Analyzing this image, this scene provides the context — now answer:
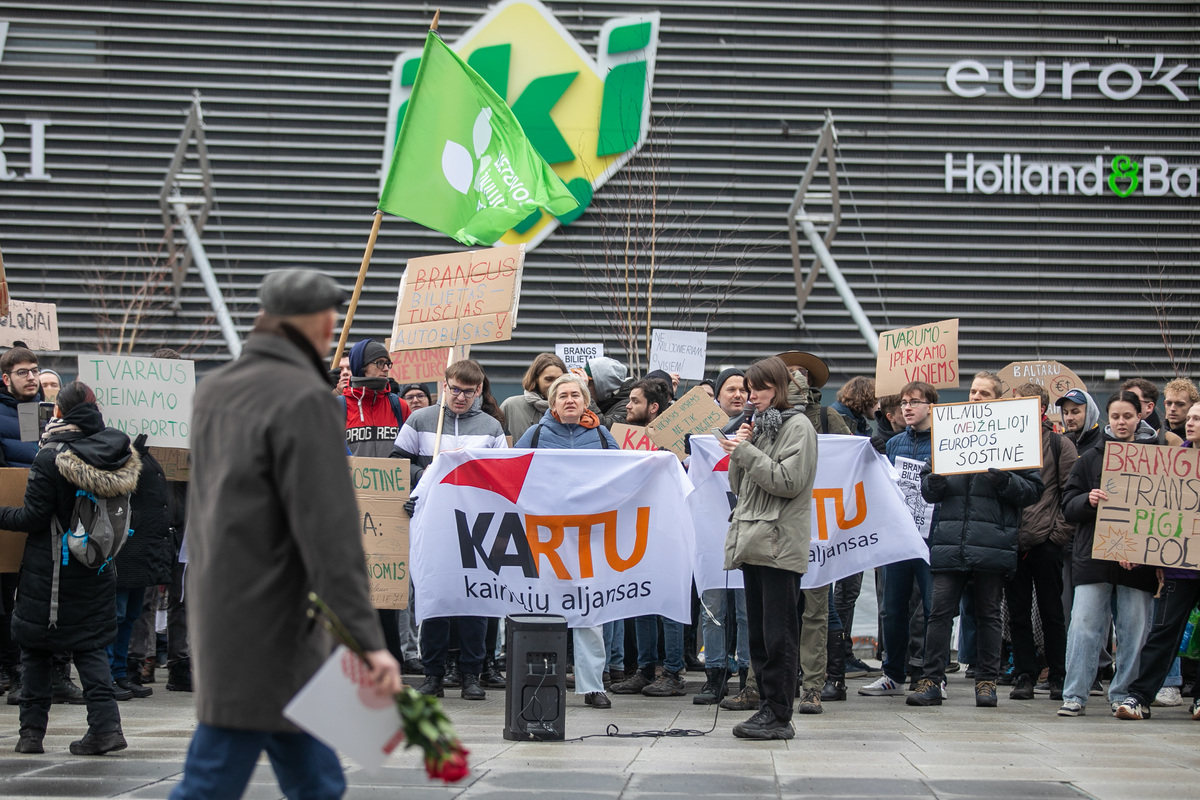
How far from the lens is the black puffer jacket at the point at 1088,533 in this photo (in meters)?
7.88

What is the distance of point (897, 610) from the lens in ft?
28.3

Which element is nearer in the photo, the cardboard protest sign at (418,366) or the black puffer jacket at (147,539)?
the black puffer jacket at (147,539)

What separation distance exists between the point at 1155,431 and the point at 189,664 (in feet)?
23.3

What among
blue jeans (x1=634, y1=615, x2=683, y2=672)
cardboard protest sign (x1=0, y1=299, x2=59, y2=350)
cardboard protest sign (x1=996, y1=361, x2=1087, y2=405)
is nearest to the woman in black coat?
blue jeans (x1=634, y1=615, x2=683, y2=672)

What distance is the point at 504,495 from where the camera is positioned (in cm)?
774

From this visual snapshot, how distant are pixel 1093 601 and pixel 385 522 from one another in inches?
184

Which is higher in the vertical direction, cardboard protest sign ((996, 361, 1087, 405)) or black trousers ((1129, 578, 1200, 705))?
cardboard protest sign ((996, 361, 1087, 405))

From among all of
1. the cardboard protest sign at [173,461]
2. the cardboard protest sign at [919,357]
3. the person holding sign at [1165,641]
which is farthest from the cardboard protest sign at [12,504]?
the person holding sign at [1165,641]

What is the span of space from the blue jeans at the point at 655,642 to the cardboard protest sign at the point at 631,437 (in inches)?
51.2

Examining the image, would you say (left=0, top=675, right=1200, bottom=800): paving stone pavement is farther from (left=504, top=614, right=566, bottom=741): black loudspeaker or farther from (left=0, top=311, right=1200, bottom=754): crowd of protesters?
(left=0, top=311, right=1200, bottom=754): crowd of protesters

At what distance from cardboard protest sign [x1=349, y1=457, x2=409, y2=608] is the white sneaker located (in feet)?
11.0

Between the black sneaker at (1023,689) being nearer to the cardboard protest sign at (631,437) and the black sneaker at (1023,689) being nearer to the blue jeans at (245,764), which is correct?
the cardboard protest sign at (631,437)

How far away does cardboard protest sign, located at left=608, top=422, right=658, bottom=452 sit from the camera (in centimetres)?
920

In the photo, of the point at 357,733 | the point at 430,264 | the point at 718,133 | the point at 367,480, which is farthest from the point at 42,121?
the point at 357,733
